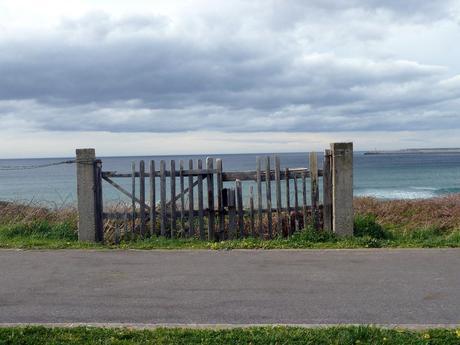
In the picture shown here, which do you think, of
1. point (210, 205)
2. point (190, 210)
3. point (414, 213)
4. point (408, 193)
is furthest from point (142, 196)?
point (408, 193)

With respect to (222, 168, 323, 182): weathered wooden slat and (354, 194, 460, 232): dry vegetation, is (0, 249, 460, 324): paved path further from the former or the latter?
(354, 194, 460, 232): dry vegetation

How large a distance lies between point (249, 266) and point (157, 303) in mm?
2327

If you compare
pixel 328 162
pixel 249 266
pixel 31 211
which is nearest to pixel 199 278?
pixel 249 266

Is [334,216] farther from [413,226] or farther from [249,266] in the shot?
[413,226]

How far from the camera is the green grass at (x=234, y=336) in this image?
17.3ft

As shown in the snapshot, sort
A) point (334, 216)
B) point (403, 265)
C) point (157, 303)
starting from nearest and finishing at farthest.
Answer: point (157, 303)
point (403, 265)
point (334, 216)

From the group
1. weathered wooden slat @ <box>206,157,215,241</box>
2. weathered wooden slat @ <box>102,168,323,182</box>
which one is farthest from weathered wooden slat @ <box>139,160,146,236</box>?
weathered wooden slat @ <box>206,157,215,241</box>

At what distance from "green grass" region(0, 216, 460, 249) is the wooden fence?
1.43ft

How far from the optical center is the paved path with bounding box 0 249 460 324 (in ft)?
20.7

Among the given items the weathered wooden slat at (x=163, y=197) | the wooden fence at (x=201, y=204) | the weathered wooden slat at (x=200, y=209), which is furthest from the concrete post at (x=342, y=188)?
the weathered wooden slat at (x=163, y=197)

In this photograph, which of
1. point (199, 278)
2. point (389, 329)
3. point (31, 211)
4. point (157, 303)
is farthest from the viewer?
point (31, 211)

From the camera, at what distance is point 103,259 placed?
963 cm

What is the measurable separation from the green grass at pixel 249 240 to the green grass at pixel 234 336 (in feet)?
15.8

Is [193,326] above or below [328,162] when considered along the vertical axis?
below
